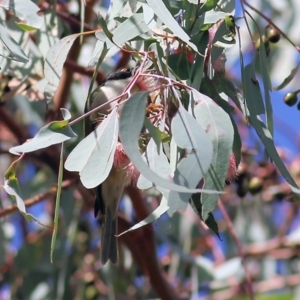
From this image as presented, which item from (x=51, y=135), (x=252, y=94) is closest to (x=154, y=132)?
(x=51, y=135)

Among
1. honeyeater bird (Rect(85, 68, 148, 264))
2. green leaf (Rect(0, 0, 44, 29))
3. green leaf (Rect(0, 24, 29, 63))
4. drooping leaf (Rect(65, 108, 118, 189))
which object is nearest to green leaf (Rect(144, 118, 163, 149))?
drooping leaf (Rect(65, 108, 118, 189))

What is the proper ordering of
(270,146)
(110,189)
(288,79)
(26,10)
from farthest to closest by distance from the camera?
(110,189) → (288,79) → (26,10) → (270,146)

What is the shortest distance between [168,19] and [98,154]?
305 millimetres

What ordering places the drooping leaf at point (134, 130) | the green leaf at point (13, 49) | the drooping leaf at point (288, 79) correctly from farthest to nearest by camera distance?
the drooping leaf at point (288, 79), the green leaf at point (13, 49), the drooping leaf at point (134, 130)

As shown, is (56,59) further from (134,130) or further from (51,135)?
(134,130)

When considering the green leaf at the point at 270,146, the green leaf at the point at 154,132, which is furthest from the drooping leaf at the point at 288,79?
the green leaf at the point at 154,132

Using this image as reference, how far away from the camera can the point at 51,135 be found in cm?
144

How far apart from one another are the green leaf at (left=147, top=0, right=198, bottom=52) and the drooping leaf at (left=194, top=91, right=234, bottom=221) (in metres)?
0.13

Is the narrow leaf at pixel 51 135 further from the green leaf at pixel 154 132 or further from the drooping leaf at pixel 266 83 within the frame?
the drooping leaf at pixel 266 83

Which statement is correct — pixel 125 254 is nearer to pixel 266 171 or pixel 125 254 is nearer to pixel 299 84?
pixel 266 171

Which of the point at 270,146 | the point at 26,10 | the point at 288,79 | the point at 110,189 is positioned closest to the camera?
the point at 270,146

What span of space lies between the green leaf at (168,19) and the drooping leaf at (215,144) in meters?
0.13

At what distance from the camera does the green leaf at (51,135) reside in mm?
1426

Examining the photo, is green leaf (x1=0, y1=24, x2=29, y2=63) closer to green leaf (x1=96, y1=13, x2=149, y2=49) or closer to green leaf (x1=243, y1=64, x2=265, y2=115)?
green leaf (x1=96, y1=13, x2=149, y2=49)
